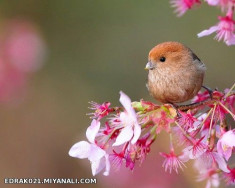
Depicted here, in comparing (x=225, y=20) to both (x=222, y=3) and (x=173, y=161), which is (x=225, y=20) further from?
(x=173, y=161)

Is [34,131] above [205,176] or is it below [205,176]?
above


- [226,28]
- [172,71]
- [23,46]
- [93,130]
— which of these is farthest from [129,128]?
[23,46]

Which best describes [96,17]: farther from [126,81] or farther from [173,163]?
[173,163]

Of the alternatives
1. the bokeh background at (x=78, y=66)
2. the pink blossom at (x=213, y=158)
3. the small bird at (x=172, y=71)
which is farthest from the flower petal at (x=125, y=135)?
the bokeh background at (x=78, y=66)

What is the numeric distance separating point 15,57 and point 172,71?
9.93 feet

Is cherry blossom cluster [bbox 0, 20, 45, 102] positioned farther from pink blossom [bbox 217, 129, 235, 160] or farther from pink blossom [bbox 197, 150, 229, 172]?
pink blossom [bbox 217, 129, 235, 160]

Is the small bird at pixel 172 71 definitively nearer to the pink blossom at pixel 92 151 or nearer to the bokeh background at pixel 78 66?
the pink blossom at pixel 92 151

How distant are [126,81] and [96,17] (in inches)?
56.9

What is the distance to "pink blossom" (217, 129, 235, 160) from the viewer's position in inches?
107

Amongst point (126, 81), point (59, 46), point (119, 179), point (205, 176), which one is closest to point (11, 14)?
point (59, 46)

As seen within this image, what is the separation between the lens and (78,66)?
9031 millimetres

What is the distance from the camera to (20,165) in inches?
273

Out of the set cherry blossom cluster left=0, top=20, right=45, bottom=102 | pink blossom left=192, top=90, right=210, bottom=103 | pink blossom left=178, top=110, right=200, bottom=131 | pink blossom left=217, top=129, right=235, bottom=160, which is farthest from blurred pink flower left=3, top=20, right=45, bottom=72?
pink blossom left=217, top=129, right=235, bottom=160

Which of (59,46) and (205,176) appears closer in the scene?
(205,176)
